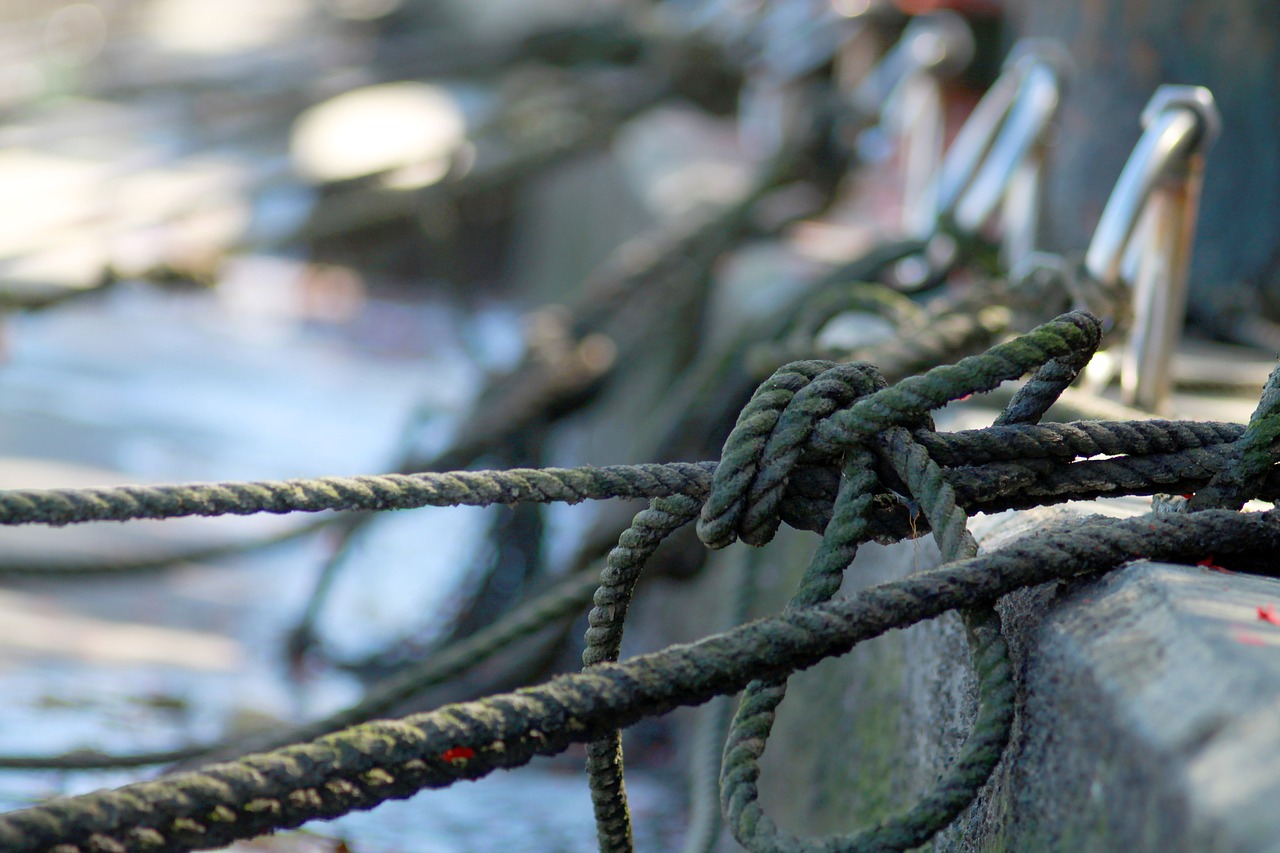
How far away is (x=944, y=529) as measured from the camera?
930 mm

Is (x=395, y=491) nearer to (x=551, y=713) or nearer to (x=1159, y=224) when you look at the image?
(x=551, y=713)

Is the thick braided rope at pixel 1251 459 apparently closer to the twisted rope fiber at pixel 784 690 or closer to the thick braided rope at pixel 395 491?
the twisted rope fiber at pixel 784 690

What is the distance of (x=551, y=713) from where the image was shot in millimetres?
852

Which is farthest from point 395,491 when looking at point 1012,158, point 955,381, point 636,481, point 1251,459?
point 1012,158

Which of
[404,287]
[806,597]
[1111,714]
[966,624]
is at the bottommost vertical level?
[1111,714]

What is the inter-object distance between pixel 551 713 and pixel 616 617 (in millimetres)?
183

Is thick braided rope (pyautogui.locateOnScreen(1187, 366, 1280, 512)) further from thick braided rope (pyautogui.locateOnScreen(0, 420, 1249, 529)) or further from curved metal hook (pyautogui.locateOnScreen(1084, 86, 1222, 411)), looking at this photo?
curved metal hook (pyautogui.locateOnScreen(1084, 86, 1222, 411))

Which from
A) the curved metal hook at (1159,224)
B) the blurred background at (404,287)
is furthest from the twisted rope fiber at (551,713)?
the blurred background at (404,287)

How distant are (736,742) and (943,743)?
0.26 metres

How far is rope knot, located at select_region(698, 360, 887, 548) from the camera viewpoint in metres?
0.96

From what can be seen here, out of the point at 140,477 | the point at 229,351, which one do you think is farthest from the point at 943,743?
the point at 229,351

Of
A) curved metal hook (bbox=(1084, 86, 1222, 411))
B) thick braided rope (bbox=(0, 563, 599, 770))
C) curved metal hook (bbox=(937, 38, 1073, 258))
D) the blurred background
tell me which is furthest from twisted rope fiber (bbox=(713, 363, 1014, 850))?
curved metal hook (bbox=(937, 38, 1073, 258))

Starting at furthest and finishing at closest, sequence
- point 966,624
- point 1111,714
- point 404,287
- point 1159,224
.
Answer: point 404,287, point 1159,224, point 966,624, point 1111,714

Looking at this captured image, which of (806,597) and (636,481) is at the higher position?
(636,481)
